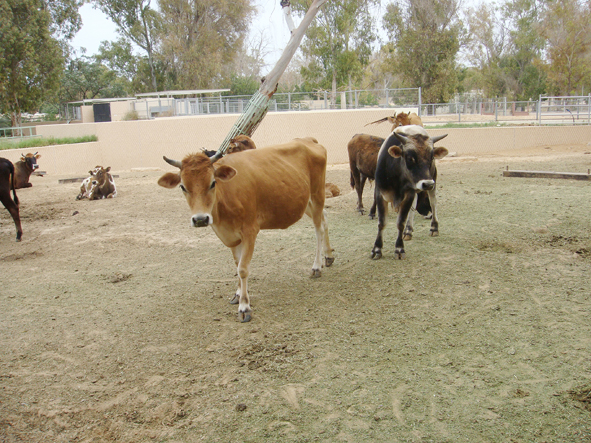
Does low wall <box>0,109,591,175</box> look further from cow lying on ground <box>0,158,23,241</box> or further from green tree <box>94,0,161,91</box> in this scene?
green tree <box>94,0,161,91</box>

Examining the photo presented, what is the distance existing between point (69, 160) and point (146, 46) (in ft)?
71.7

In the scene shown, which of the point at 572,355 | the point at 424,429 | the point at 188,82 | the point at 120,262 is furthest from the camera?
the point at 188,82

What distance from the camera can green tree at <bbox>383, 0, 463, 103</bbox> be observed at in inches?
1257

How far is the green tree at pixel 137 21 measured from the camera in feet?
120

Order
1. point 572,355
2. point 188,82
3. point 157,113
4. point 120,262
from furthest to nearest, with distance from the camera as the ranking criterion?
point 188,82 → point 157,113 → point 120,262 → point 572,355

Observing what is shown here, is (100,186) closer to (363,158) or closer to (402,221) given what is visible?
(363,158)

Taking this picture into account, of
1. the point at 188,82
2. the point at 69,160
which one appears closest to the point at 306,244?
the point at 69,160

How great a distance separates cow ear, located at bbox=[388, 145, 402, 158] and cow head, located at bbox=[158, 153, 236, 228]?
216cm

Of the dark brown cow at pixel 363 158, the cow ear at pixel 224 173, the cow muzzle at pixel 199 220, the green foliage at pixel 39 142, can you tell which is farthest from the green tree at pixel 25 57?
the cow muzzle at pixel 199 220

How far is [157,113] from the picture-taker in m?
24.6

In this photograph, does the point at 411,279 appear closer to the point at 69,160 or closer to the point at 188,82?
the point at 69,160

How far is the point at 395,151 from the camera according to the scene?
609cm

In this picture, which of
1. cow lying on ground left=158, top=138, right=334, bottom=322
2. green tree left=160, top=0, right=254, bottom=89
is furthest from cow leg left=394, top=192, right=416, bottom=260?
green tree left=160, top=0, right=254, bottom=89

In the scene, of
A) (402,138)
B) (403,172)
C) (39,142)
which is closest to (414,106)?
(39,142)
